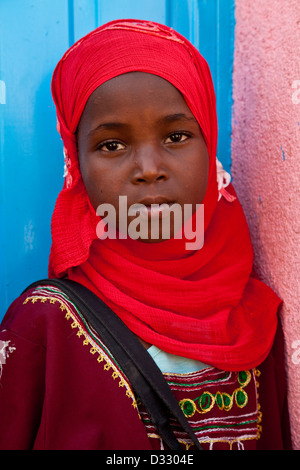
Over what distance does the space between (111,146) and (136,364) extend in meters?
0.53

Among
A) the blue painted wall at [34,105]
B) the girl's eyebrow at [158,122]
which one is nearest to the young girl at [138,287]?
the girl's eyebrow at [158,122]

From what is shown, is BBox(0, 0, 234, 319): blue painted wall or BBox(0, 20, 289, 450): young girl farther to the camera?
BBox(0, 0, 234, 319): blue painted wall

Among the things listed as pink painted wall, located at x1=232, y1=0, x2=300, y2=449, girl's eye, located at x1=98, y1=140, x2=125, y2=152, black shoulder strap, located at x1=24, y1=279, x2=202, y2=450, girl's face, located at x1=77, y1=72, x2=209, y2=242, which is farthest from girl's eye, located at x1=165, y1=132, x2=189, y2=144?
black shoulder strap, located at x1=24, y1=279, x2=202, y2=450

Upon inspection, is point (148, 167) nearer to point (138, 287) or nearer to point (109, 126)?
point (109, 126)

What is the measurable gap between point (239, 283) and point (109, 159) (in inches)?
19.6

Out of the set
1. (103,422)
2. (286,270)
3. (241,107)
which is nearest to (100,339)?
(103,422)

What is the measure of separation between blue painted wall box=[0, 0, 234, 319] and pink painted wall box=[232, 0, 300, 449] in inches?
9.9

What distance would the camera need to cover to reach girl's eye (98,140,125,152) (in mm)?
1101

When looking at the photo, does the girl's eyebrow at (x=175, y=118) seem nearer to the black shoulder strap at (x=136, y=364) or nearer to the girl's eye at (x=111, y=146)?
the girl's eye at (x=111, y=146)

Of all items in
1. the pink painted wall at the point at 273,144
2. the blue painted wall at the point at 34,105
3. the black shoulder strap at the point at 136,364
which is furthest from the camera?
the blue painted wall at the point at 34,105

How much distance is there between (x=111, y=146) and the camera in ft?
3.66

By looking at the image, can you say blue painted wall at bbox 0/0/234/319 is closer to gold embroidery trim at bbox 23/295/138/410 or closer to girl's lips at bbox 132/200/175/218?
gold embroidery trim at bbox 23/295/138/410

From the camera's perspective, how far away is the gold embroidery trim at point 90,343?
103cm

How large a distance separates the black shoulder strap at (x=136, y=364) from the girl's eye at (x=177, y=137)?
17.4 inches
